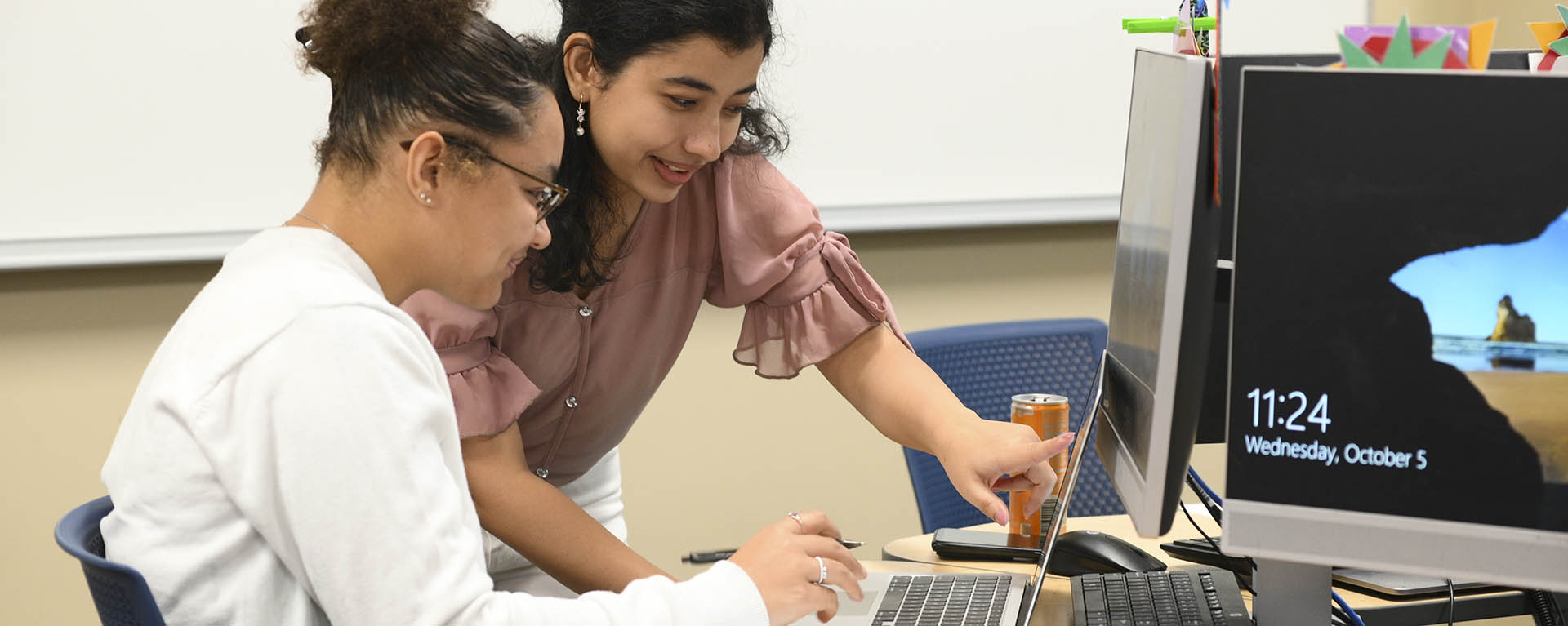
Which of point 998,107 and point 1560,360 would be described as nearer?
point 1560,360

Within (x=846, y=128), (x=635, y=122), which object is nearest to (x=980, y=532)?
(x=635, y=122)

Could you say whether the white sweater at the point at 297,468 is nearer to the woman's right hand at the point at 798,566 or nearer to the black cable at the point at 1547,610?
the woman's right hand at the point at 798,566

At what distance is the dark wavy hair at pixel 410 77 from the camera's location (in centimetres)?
93

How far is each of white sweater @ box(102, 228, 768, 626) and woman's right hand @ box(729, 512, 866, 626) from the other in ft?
0.49

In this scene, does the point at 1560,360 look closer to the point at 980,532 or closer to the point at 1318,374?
the point at 1318,374

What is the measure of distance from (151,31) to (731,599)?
1924 mm

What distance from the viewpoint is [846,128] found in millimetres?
2623

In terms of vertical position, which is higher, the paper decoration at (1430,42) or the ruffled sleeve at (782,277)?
the paper decoration at (1430,42)

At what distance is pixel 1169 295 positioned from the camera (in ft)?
2.84

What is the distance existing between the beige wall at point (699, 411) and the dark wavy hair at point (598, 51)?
1282 mm

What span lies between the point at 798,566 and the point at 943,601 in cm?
28

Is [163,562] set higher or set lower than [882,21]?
lower

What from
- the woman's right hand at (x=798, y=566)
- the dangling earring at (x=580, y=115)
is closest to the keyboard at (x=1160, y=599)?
the woman's right hand at (x=798, y=566)

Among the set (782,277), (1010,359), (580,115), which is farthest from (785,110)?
(580,115)
